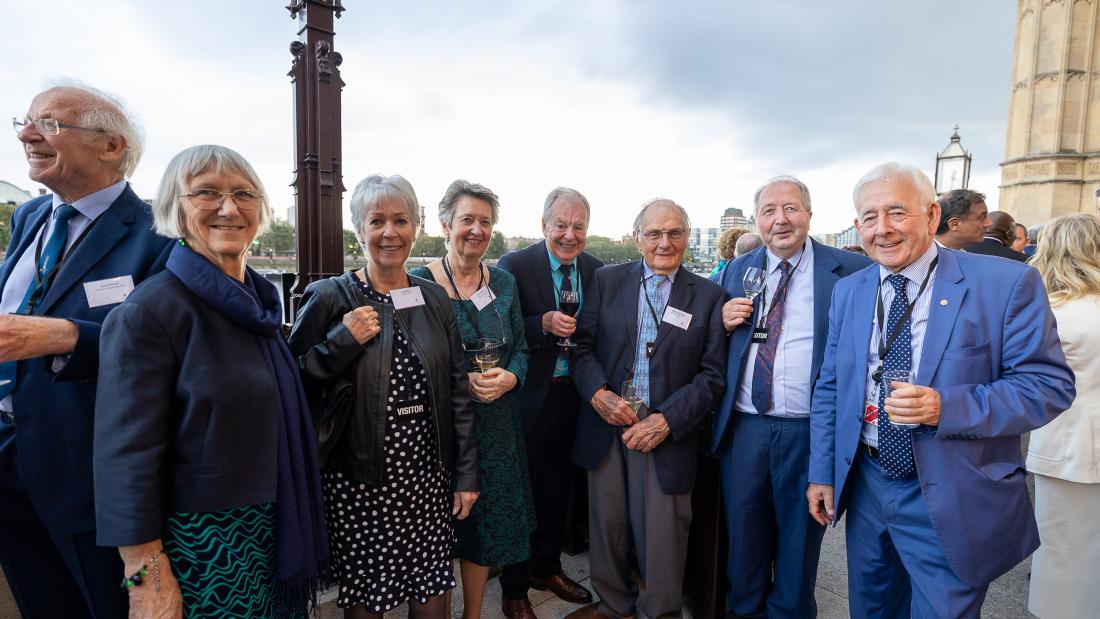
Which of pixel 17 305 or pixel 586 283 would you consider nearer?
pixel 17 305

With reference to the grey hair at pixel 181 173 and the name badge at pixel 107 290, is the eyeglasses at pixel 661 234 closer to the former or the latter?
the grey hair at pixel 181 173

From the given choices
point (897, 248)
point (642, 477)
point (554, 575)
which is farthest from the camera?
point (554, 575)

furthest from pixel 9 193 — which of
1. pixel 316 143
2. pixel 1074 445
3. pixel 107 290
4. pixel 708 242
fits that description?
pixel 708 242

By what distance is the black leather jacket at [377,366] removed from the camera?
182cm

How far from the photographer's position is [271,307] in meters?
1.67

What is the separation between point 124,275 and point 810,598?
120 inches

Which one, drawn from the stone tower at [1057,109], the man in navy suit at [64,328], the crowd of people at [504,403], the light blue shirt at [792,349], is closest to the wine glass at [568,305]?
the crowd of people at [504,403]

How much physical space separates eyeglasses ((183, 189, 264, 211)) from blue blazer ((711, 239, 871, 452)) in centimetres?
205

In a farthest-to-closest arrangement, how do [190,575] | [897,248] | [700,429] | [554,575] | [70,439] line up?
1. [554,575]
2. [700,429]
3. [897,248]
4. [70,439]
5. [190,575]

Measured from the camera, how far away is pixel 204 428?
4.58 ft

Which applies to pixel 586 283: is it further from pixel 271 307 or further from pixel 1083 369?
pixel 1083 369

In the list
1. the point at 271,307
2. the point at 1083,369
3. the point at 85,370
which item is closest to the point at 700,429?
the point at 1083,369

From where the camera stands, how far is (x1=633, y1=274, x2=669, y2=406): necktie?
254 centimetres

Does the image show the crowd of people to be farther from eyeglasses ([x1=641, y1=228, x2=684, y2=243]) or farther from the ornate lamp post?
the ornate lamp post
